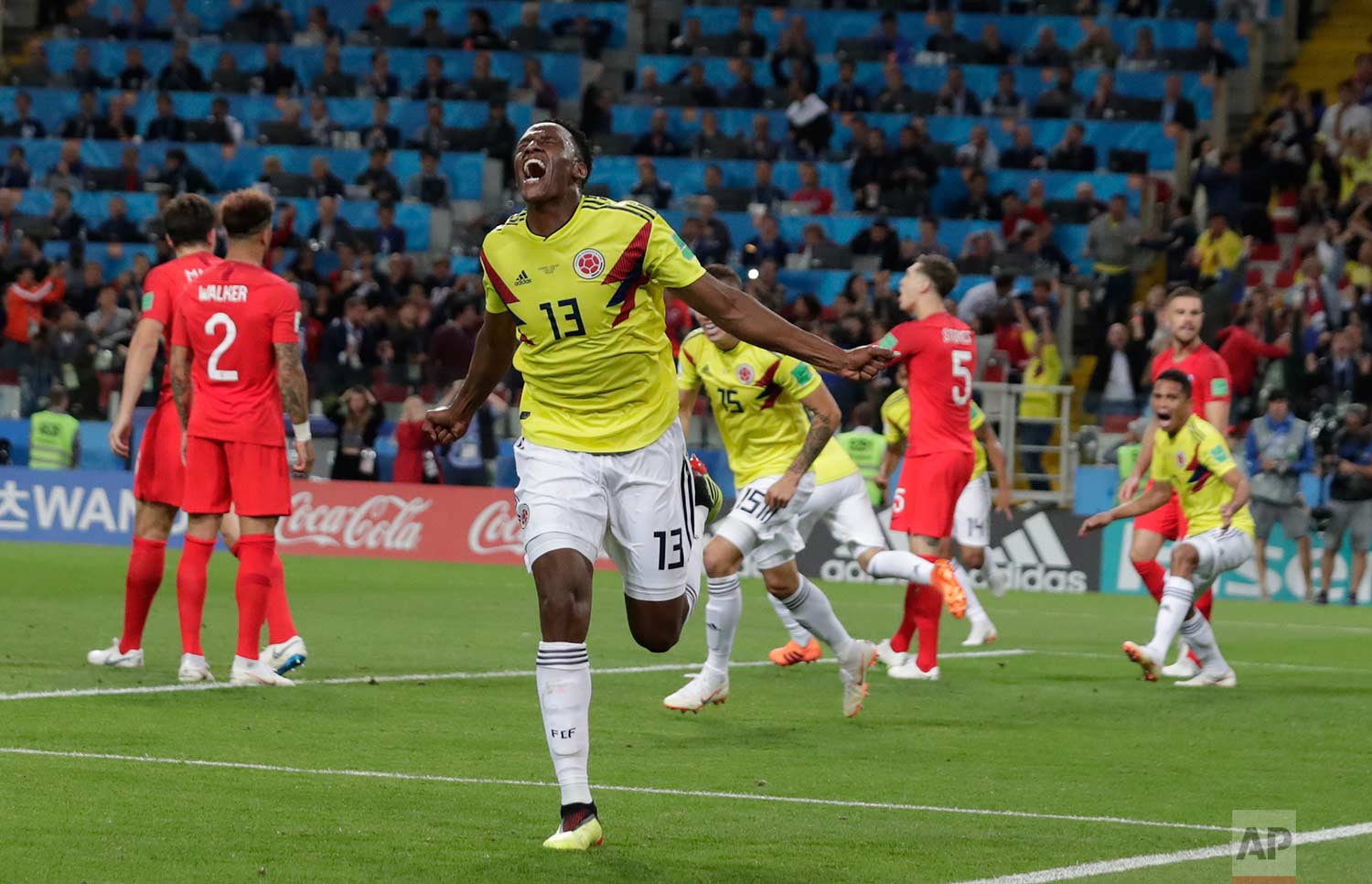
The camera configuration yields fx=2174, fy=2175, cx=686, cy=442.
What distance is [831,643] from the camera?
10844 mm

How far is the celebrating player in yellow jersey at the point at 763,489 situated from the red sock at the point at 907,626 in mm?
915

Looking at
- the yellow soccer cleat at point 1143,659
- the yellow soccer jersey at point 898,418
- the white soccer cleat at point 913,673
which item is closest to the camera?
the yellow soccer cleat at point 1143,659

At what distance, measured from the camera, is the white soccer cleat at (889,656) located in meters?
13.6

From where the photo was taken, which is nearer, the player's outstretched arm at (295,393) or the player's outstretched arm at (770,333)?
the player's outstretched arm at (770,333)

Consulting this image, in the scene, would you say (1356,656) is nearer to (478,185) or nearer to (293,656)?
(293,656)

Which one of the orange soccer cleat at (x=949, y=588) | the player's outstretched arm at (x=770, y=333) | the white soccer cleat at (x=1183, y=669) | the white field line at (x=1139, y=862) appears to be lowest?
the white soccer cleat at (x=1183, y=669)

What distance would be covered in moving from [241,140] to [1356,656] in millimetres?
20414

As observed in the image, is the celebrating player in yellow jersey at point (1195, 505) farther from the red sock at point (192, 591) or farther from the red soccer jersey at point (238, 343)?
the red sock at point (192, 591)

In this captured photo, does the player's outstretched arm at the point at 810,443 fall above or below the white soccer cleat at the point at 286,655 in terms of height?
above

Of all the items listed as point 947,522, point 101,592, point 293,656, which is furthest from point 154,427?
point 101,592

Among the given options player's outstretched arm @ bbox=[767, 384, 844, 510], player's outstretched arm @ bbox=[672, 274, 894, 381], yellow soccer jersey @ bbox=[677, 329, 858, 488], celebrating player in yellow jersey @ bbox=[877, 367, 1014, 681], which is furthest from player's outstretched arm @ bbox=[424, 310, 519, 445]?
celebrating player in yellow jersey @ bbox=[877, 367, 1014, 681]

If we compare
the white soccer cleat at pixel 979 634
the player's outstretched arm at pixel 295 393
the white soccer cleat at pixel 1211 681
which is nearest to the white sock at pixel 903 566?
the white soccer cleat at pixel 1211 681

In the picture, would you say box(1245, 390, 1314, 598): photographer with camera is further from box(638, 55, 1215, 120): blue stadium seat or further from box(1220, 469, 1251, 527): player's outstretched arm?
box(1220, 469, 1251, 527): player's outstretched arm

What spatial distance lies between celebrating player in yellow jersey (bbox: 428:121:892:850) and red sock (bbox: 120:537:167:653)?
4.77 metres
